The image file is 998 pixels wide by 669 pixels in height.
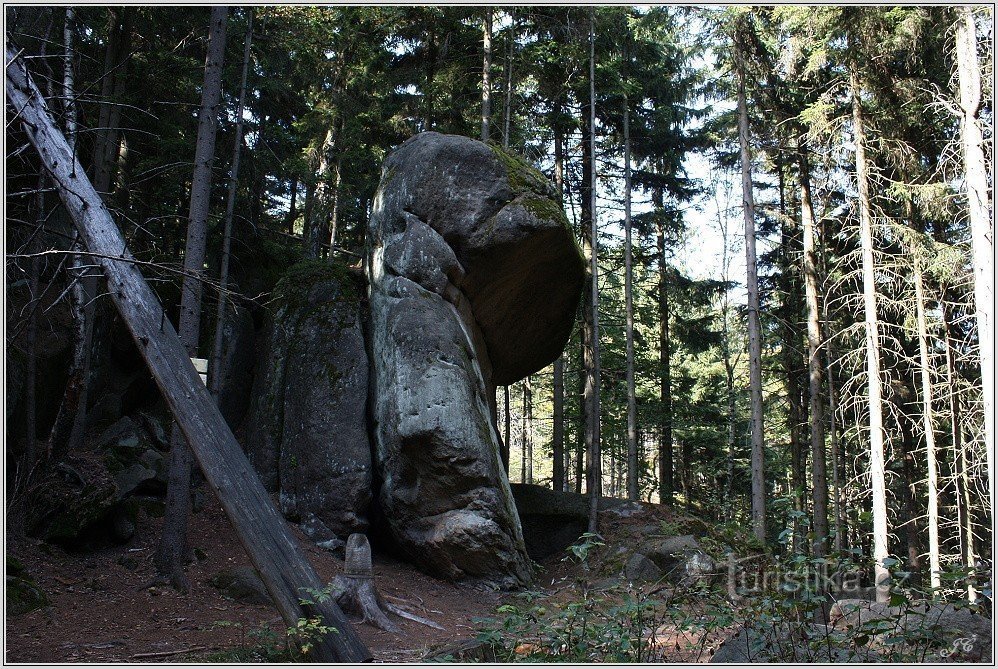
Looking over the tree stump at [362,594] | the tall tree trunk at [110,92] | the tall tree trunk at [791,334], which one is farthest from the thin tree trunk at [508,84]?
the tree stump at [362,594]

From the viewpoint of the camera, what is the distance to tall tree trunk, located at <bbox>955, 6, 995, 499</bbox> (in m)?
7.92

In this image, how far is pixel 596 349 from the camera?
15008mm

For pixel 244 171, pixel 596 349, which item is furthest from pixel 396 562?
pixel 244 171

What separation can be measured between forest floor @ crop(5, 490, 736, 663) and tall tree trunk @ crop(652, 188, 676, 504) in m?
9.72

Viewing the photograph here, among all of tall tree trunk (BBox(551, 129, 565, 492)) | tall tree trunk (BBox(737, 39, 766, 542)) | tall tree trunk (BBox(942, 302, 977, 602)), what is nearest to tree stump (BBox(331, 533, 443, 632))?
tall tree trunk (BBox(737, 39, 766, 542))

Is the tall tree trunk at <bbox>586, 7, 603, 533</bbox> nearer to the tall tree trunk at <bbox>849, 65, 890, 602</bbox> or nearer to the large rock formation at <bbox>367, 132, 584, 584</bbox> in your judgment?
the large rock formation at <bbox>367, 132, 584, 584</bbox>

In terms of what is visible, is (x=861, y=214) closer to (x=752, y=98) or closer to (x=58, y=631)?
(x=752, y=98)

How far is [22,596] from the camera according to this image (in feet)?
23.1

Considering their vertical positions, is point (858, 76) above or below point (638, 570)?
above

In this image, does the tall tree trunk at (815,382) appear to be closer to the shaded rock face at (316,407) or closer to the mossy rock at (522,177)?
the mossy rock at (522,177)

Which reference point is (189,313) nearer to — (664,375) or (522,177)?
(522,177)

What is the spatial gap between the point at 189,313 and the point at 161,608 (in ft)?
11.8

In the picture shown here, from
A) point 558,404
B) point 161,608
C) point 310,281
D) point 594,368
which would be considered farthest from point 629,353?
point 161,608

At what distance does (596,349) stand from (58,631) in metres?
10.9
